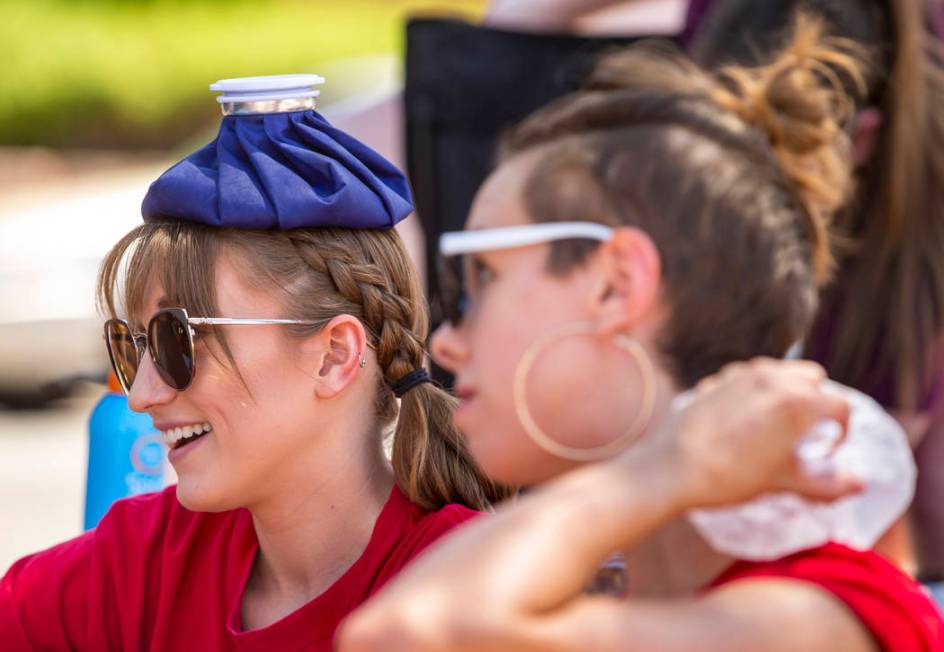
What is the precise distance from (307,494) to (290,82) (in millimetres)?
682

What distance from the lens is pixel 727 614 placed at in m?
1.60

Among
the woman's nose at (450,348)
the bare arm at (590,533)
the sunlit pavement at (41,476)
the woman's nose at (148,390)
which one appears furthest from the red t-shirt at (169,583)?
the sunlit pavement at (41,476)

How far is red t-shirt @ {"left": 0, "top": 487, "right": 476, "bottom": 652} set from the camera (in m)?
2.39

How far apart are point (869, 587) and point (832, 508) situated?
10 centimetres

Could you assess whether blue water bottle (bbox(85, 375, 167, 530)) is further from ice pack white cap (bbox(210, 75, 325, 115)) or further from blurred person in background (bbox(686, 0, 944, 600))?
blurred person in background (bbox(686, 0, 944, 600))

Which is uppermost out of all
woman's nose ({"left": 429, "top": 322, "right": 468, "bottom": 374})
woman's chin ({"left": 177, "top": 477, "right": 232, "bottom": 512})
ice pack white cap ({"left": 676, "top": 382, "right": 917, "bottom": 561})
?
woman's nose ({"left": 429, "top": 322, "right": 468, "bottom": 374})

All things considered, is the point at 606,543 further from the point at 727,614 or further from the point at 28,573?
the point at 28,573

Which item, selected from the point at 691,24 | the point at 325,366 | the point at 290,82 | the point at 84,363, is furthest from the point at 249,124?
the point at 84,363

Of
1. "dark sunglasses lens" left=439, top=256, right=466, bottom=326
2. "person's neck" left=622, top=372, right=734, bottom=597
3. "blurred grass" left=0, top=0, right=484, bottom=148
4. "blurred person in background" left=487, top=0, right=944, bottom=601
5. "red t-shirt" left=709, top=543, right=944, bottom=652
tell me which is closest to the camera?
"red t-shirt" left=709, top=543, right=944, bottom=652

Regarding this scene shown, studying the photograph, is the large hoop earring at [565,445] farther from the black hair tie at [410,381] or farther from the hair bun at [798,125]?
the black hair tie at [410,381]

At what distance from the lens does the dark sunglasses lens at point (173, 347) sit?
236 cm

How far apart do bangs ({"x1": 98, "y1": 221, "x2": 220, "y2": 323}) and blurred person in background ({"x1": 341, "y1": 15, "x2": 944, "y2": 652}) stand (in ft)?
2.00

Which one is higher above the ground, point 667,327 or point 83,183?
point 667,327

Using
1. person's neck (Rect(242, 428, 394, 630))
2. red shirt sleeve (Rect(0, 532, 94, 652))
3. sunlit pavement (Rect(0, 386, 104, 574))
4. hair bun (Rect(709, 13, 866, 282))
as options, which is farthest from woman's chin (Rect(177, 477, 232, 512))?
sunlit pavement (Rect(0, 386, 104, 574))
